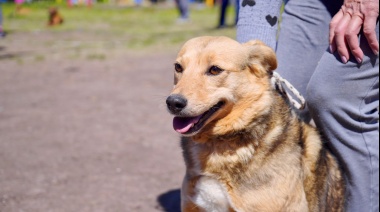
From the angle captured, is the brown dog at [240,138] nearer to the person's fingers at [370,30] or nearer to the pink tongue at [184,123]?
the pink tongue at [184,123]

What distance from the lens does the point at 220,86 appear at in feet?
10.0

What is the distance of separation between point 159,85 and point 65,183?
4.21 metres

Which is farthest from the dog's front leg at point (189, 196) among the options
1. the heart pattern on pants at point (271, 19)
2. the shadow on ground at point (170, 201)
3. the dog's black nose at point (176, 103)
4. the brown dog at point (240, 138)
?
the shadow on ground at point (170, 201)

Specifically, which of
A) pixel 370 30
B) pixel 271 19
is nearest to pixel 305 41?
pixel 271 19

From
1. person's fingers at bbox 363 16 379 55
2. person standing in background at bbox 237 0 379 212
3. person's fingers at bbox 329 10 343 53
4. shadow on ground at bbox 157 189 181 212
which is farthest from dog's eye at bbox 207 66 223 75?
shadow on ground at bbox 157 189 181 212

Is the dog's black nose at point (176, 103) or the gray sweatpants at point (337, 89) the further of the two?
the gray sweatpants at point (337, 89)

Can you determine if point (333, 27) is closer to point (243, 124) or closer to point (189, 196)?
point (243, 124)

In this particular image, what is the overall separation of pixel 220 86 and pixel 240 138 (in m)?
0.31

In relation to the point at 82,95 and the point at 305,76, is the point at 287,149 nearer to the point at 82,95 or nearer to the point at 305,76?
the point at 305,76

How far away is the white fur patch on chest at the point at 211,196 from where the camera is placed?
114 inches

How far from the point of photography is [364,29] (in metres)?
3.01

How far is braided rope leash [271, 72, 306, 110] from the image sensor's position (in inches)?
125

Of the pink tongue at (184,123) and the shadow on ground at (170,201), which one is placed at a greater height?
the pink tongue at (184,123)

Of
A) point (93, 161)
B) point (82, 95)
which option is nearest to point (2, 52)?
point (82, 95)
